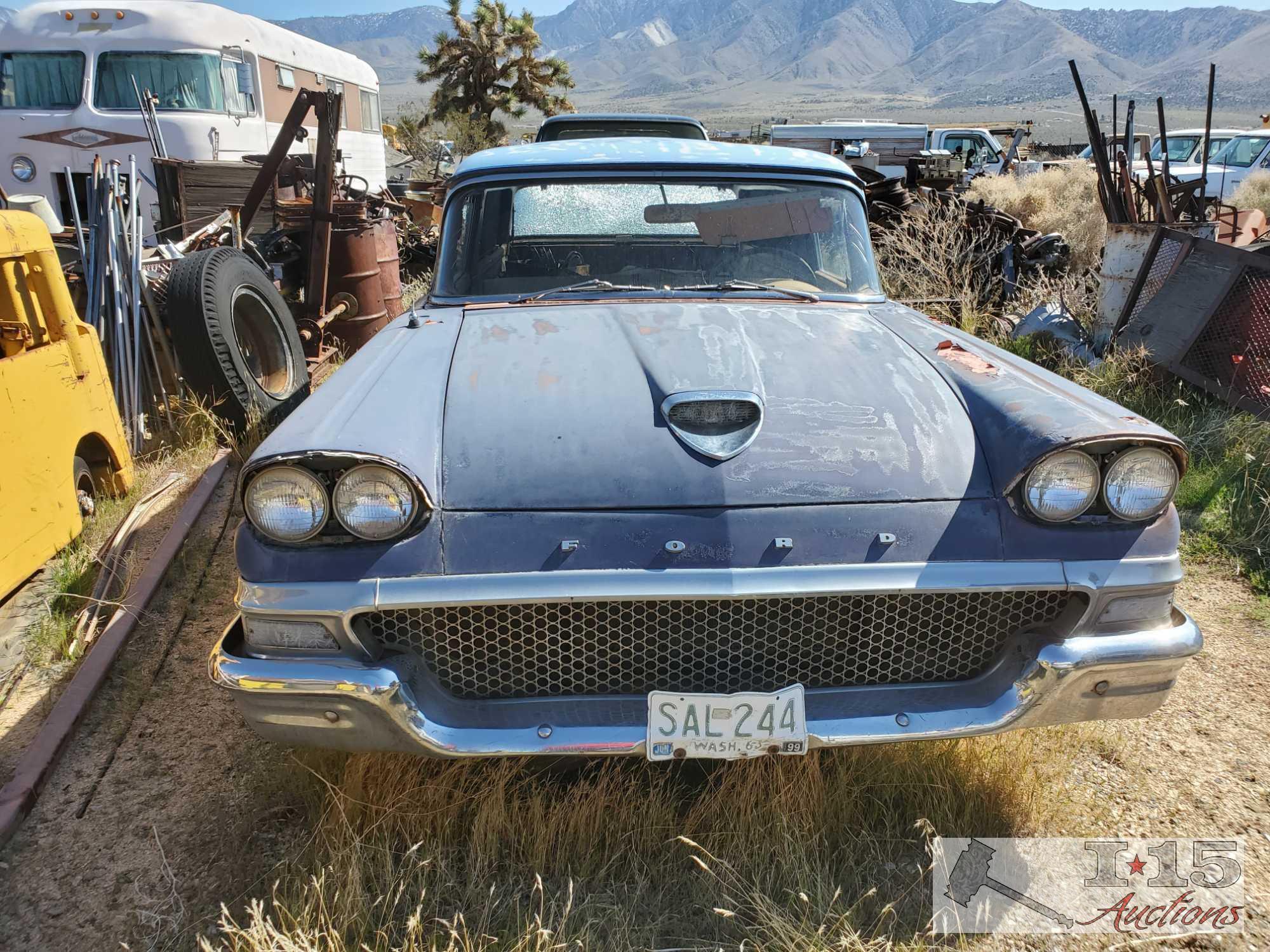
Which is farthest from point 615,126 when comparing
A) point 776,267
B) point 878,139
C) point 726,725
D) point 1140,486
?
point 878,139

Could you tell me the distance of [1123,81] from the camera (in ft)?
450

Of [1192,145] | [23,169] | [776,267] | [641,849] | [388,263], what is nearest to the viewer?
[641,849]

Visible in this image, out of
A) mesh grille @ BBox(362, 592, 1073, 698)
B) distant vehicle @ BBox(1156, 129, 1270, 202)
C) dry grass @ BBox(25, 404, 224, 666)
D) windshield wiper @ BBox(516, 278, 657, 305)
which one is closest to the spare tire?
dry grass @ BBox(25, 404, 224, 666)

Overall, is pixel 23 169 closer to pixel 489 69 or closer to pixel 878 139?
pixel 878 139

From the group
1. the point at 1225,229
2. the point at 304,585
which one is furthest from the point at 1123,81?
the point at 304,585

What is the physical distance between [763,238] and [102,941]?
9.42ft

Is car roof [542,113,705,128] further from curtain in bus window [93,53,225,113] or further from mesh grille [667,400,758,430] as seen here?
mesh grille [667,400,758,430]

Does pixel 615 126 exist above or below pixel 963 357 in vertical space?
above

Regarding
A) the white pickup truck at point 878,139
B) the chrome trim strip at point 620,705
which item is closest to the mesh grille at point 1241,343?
the chrome trim strip at point 620,705

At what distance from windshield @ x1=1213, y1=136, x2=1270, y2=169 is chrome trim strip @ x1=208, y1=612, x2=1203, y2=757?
626 inches

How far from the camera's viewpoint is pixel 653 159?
3.26 meters

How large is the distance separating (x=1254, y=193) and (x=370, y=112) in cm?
1395

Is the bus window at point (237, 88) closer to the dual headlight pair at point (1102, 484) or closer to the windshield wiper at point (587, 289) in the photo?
the windshield wiper at point (587, 289)

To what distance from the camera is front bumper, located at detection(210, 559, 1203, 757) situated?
6.35 ft
